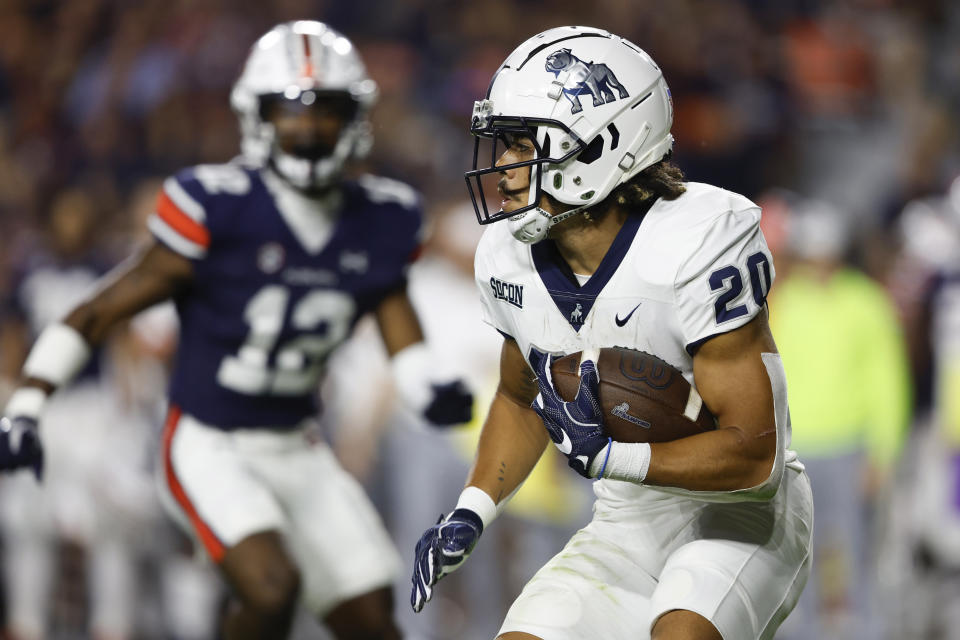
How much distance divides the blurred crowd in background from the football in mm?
3139

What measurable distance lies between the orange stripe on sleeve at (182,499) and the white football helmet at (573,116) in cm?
146

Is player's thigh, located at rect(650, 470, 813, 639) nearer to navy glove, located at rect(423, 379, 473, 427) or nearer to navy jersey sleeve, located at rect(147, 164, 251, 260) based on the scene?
navy glove, located at rect(423, 379, 473, 427)

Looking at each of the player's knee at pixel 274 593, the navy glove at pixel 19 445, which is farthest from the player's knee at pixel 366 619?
the navy glove at pixel 19 445

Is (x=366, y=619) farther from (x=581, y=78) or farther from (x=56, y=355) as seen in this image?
(x=581, y=78)

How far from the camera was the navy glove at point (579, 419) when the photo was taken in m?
2.50

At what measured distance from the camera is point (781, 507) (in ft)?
9.29

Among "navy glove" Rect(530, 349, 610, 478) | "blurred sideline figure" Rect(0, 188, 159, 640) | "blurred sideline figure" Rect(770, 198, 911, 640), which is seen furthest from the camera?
"blurred sideline figure" Rect(0, 188, 159, 640)

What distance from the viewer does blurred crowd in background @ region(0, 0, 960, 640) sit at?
19.5ft

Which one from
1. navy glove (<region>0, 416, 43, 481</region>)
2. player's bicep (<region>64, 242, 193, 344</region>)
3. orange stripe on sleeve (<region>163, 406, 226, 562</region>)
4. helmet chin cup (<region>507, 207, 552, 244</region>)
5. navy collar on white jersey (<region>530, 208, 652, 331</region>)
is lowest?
orange stripe on sleeve (<region>163, 406, 226, 562</region>)

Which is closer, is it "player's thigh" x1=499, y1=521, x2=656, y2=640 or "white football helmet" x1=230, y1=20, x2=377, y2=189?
"player's thigh" x1=499, y1=521, x2=656, y2=640

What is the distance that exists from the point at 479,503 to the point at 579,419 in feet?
1.34

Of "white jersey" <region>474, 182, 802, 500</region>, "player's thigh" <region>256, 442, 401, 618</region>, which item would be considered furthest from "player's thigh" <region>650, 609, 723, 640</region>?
"player's thigh" <region>256, 442, 401, 618</region>

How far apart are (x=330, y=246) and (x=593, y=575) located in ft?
5.33

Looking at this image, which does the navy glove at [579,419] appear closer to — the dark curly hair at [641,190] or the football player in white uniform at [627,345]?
the football player in white uniform at [627,345]
